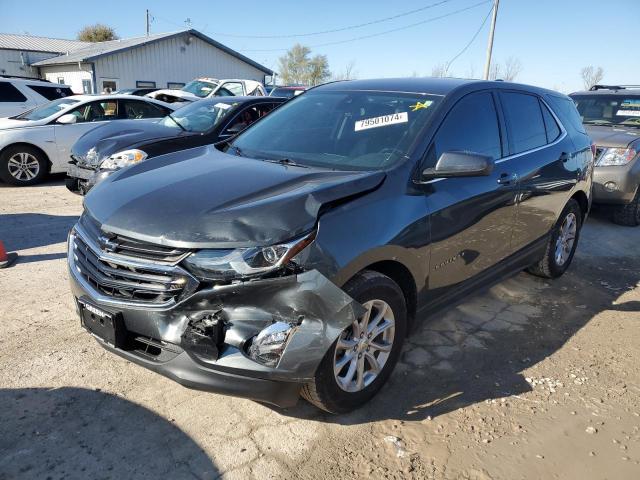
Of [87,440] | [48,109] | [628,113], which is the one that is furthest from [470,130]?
[48,109]

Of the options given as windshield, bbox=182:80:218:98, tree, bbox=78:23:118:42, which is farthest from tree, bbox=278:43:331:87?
windshield, bbox=182:80:218:98

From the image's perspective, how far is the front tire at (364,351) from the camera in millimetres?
2500

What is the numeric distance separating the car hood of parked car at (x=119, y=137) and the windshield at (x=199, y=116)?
7.3 inches

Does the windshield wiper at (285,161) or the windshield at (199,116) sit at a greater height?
the windshield at (199,116)

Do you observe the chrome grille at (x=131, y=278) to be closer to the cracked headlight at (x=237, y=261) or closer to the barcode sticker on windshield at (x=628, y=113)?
the cracked headlight at (x=237, y=261)

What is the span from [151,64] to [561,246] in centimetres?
2924

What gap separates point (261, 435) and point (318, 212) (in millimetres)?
1205

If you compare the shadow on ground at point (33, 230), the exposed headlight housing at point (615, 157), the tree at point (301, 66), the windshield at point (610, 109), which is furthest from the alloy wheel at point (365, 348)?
the tree at point (301, 66)

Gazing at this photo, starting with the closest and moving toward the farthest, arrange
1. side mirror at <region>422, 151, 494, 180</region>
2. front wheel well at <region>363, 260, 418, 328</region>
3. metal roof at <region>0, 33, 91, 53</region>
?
1. front wheel well at <region>363, 260, 418, 328</region>
2. side mirror at <region>422, 151, 494, 180</region>
3. metal roof at <region>0, 33, 91, 53</region>

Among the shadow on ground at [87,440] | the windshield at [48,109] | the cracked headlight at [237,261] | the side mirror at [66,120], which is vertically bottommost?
the shadow on ground at [87,440]

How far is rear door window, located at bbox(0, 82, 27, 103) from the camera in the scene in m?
10.5

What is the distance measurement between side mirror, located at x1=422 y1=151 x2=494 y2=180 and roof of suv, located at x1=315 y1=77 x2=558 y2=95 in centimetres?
67

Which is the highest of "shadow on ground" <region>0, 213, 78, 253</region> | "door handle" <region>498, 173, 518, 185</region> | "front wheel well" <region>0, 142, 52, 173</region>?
"door handle" <region>498, 173, 518, 185</region>

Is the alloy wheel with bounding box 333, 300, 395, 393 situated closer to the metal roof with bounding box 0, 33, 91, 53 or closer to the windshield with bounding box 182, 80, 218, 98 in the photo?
the windshield with bounding box 182, 80, 218, 98
